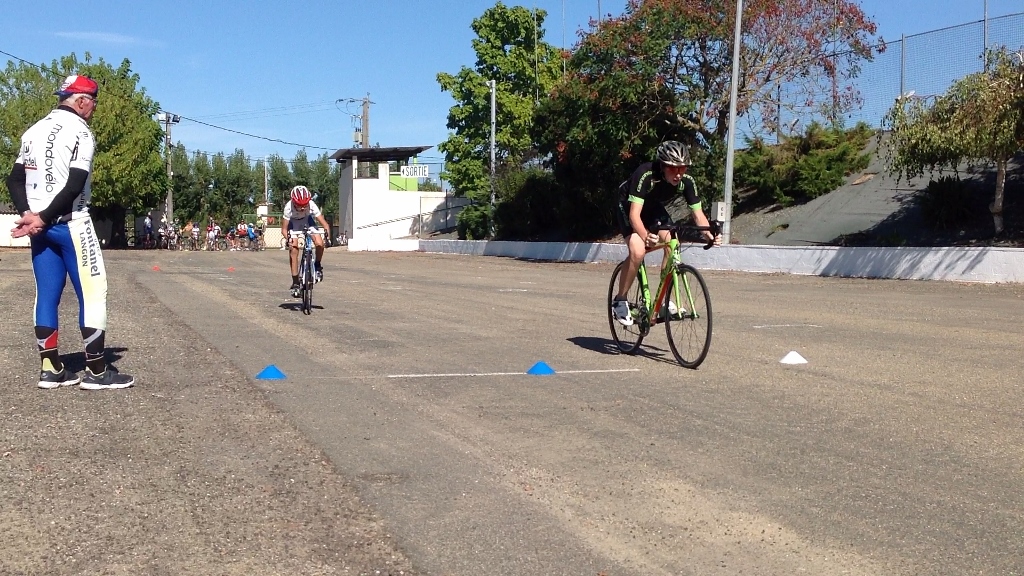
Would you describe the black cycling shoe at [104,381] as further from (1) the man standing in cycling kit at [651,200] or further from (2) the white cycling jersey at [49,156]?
(1) the man standing in cycling kit at [651,200]

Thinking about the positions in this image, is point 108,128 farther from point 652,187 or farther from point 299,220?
point 652,187

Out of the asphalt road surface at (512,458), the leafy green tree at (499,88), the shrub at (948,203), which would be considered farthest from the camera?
the leafy green tree at (499,88)

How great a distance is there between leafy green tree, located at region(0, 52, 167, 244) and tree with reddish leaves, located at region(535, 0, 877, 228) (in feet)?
100

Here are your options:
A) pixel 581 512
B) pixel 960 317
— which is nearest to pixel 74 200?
pixel 581 512

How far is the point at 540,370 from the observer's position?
7.91 meters

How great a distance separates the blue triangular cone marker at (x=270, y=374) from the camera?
749cm

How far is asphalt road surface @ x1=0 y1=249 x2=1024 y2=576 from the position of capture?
388cm

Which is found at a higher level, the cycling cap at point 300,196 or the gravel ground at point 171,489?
the cycling cap at point 300,196

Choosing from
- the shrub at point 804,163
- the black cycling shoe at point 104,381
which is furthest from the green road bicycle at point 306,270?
the shrub at point 804,163

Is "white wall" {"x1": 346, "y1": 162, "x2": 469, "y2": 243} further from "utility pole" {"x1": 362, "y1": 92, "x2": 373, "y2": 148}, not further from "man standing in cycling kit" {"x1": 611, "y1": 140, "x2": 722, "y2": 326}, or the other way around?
"man standing in cycling kit" {"x1": 611, "y1": 140, "x2": 722, "y2": 326}

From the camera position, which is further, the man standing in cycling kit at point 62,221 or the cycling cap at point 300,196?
the cycling cap at point 300,196

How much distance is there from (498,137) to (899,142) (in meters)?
36.9

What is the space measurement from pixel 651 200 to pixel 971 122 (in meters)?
17.1

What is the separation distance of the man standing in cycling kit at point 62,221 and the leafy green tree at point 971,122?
20.2 meters
